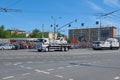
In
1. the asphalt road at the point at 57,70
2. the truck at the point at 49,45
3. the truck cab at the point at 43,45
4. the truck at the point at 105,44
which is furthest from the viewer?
the truck at the point at 105,44

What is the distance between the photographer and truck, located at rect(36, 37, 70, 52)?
54.9m

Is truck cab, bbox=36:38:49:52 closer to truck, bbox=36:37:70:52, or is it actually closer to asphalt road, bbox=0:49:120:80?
truck, bbox=36:37:70:52

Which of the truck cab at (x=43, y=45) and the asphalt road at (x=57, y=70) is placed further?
the truck cab at (x=43, y=45)

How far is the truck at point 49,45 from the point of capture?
54.9 meters

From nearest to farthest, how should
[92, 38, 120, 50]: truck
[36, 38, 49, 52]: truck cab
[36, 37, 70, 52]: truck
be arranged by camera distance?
1. [36, 38, 49, 52]: truck cab
2. [36, 37, 70, 52]: truck
3. [92, 38, 120, 50]: truck

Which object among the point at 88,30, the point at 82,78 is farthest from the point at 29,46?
the point at 88,30

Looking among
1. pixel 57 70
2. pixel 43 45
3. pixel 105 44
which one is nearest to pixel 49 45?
pixel 43 45

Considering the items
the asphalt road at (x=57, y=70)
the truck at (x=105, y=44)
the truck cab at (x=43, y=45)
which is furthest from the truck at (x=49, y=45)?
the asphalt road at (x=57, y=70)

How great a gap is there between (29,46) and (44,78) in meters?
68.3

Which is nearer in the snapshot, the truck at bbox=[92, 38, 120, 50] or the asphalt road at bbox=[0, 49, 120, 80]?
the asphalt road at bbox=[0, 49, 120, 80]

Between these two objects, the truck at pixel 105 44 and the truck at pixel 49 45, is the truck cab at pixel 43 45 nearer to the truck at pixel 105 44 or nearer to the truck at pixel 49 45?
the truck at pixel 49 45

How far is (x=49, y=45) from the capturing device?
55.6m

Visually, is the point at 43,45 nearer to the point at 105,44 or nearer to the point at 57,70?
the point at 105,44

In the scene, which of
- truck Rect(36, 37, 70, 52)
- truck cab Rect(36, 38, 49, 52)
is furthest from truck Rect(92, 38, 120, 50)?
truck cab Rect(36, 38, 49, 52)
